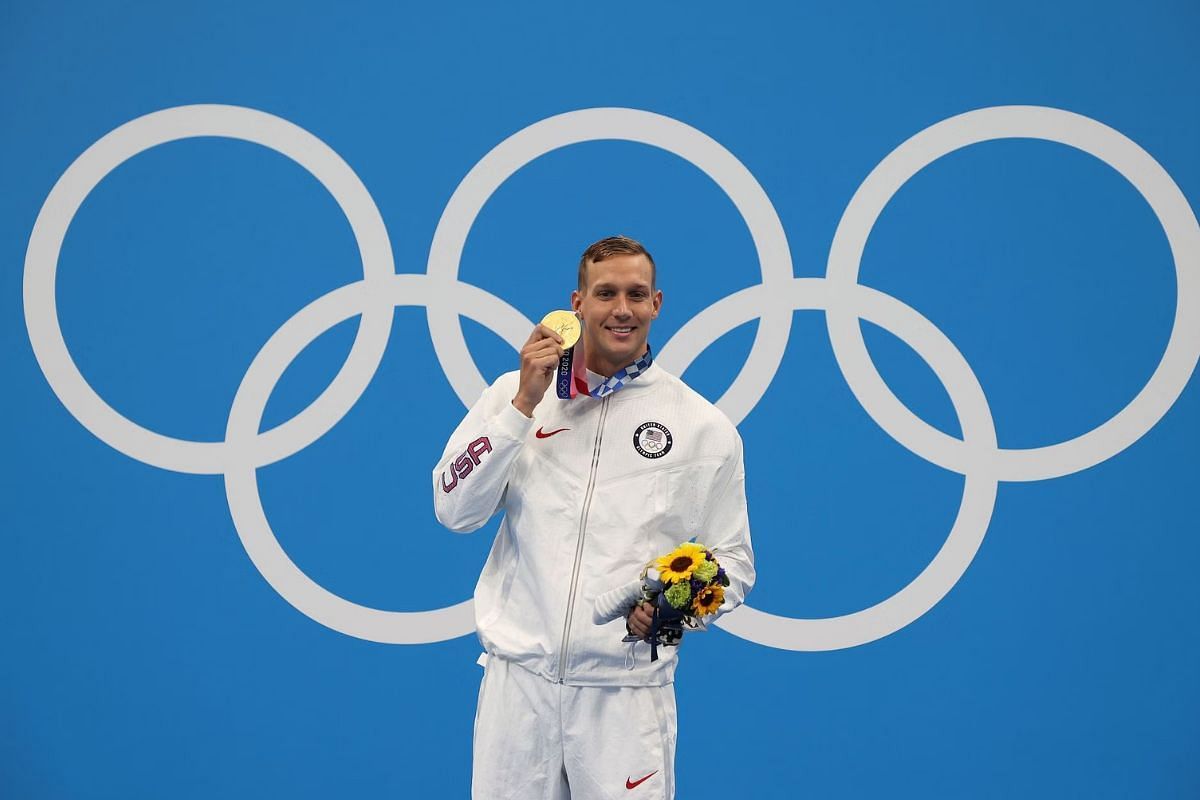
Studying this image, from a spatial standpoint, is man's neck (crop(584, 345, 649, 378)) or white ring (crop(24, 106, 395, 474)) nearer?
man's neck (crop(584, 345, 649, 378))

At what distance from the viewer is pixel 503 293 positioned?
4.55m

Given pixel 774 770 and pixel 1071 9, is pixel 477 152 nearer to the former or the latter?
pixel 1071 9

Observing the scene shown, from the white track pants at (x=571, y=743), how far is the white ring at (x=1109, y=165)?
2.05 meters

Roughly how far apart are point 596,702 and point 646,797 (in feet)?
0.80

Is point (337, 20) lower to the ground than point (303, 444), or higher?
higher

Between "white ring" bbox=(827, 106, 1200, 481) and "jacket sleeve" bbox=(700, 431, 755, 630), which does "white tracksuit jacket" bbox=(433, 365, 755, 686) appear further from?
"white ring" bbox=(827, 106, 1200, 481)

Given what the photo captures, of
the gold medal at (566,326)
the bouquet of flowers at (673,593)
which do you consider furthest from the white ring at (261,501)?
the bouquet of flowers at (673,593)

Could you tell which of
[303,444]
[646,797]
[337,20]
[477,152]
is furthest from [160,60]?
[646,797]

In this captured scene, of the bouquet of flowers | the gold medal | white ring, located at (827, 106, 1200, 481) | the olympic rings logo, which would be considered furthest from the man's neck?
white ring, located at (827, 106, 1200, 481)

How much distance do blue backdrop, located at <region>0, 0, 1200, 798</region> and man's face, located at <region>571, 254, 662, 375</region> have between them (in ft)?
5.30

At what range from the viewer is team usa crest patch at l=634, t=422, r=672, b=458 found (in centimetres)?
292

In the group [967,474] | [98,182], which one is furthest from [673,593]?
[98,182]

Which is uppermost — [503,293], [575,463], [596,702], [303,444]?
[503,293]

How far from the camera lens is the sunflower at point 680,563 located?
2592 millimetres
